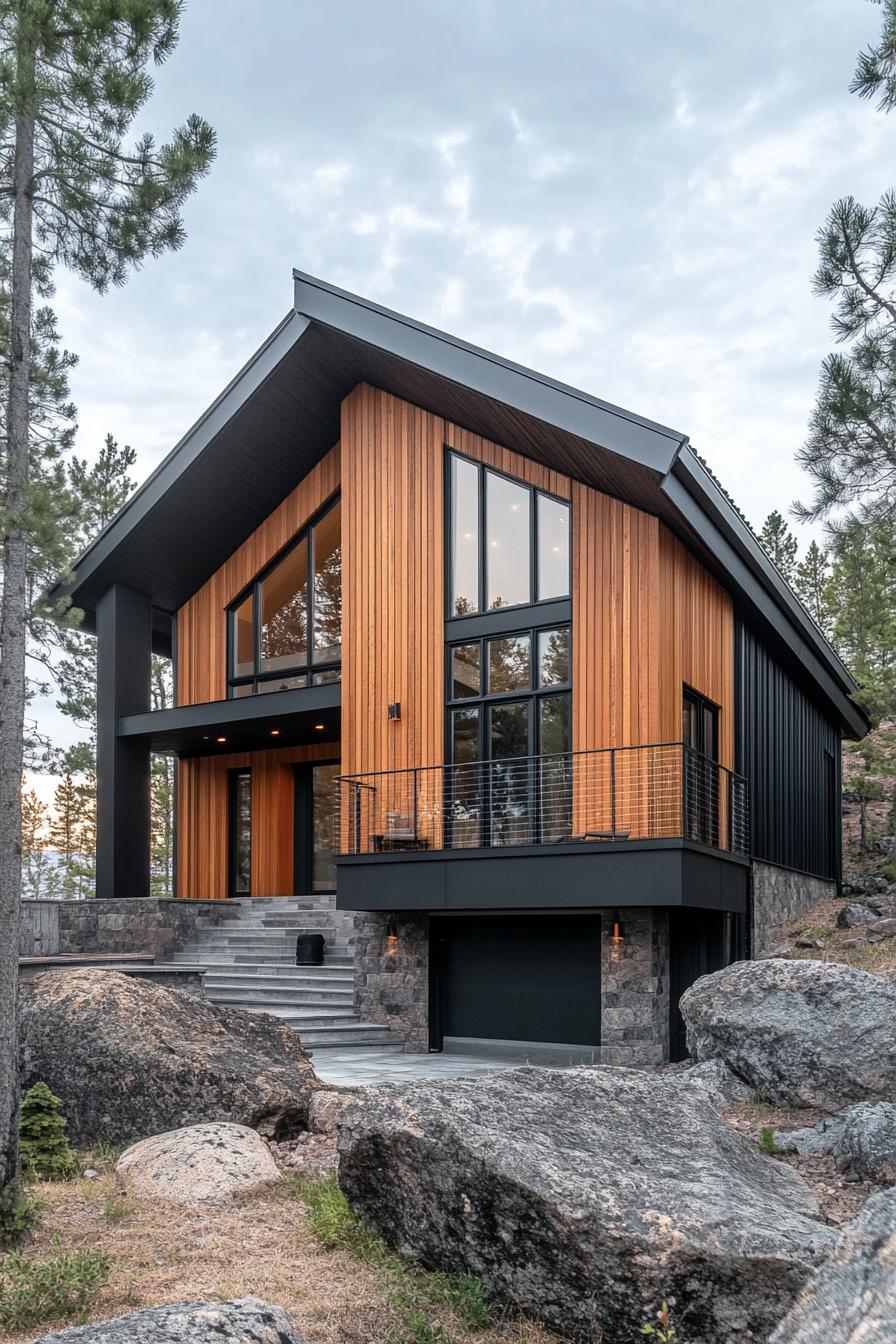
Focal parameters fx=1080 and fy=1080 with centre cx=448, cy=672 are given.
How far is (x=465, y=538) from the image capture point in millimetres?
14195

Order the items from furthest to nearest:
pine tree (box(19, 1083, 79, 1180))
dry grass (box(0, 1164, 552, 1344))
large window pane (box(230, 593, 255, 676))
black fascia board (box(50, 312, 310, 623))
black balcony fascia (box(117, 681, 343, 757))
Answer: large window pane (box(230, 593, 255, 676)) → black balcony fascia (box(117, 681, 343, 757)) → black fascia board (box(50, 312, 310, 623)) → pine tree (box(19, 1083, 79, 1180)) → dry grass (box(0, 1164, 552, 1344))

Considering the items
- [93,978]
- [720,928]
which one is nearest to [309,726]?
[720,928]

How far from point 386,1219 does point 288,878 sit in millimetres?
13580

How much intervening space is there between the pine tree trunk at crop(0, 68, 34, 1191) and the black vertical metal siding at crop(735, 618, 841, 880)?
1101 centimetres

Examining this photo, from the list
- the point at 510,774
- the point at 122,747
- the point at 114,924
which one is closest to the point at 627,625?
the point at 510,774

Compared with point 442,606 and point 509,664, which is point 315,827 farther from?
point 509,664

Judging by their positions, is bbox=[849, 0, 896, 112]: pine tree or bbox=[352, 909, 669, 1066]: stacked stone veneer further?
bbox=[352, 909, 669, 1066]: stacked stone veneer

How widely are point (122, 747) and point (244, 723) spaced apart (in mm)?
2462

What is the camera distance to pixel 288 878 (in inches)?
709

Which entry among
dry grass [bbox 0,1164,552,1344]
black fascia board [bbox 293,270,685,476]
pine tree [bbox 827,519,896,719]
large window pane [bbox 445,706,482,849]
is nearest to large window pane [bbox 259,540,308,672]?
large window pane [bbox 445,706,482,849]

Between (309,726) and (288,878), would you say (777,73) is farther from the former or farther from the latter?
(288,878)

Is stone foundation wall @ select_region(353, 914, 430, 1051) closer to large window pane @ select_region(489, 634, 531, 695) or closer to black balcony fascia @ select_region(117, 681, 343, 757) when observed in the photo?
large window pane @ select_region(489, 634, 531, 695)

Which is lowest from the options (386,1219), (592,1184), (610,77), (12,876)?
(386,1219)

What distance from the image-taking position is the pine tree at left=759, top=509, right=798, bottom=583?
109 feet
